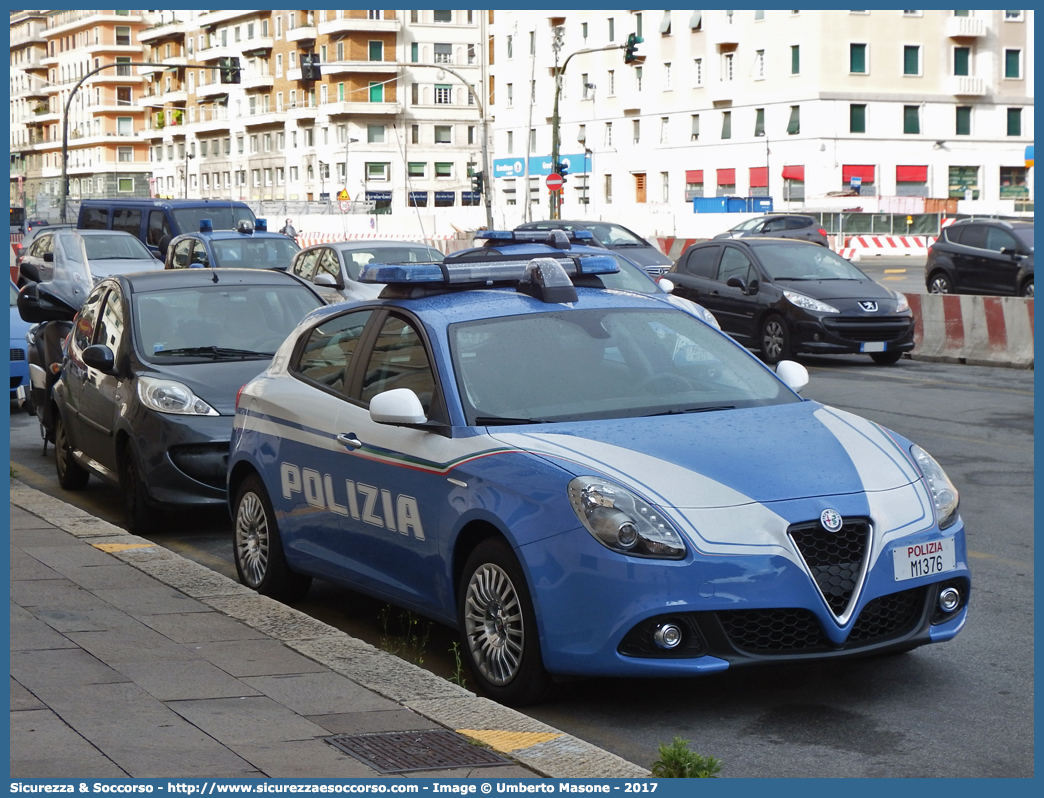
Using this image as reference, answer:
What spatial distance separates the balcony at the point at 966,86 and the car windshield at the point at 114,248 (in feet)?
180

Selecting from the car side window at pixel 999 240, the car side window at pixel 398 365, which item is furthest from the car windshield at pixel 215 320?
the car side window at pixel 999 240

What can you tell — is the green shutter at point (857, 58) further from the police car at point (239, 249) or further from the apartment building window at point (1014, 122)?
the police car at point (239, 249)

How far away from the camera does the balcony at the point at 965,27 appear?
73062 millimetres

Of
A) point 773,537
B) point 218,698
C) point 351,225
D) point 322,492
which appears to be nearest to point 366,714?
point 218,698

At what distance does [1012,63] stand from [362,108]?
47.2m

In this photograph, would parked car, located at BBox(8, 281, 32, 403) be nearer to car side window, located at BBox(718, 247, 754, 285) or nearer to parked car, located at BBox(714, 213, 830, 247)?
car side window, located at BBox(718, 247, 754, 285)

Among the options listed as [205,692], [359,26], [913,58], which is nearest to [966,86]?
[913,58]

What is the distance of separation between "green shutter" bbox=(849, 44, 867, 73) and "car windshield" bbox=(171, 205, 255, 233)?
46.3 meters

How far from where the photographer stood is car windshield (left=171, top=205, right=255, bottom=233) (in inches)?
1196

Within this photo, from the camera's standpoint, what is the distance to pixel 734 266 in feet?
68.8

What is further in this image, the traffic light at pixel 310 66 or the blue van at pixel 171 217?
the traffic light at pixel 310 66

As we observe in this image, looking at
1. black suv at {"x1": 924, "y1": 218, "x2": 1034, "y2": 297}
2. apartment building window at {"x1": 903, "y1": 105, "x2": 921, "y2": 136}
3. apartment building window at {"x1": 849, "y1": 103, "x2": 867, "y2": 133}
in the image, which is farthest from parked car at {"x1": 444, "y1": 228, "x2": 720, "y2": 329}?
apartment building window at {"x1": 903, "y1": 105, "x2": 921, "y2": 136}

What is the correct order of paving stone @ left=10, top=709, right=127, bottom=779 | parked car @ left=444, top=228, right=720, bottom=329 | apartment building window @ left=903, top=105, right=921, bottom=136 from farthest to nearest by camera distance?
apartment building window @ left=903, top=105, right=921, bottom=136 → parked car @ left=444, top=228, right=720, bottom=329 → paving stone @ left=10, top=709, right=127, bottom=779

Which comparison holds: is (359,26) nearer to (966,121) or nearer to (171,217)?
(966,121)
